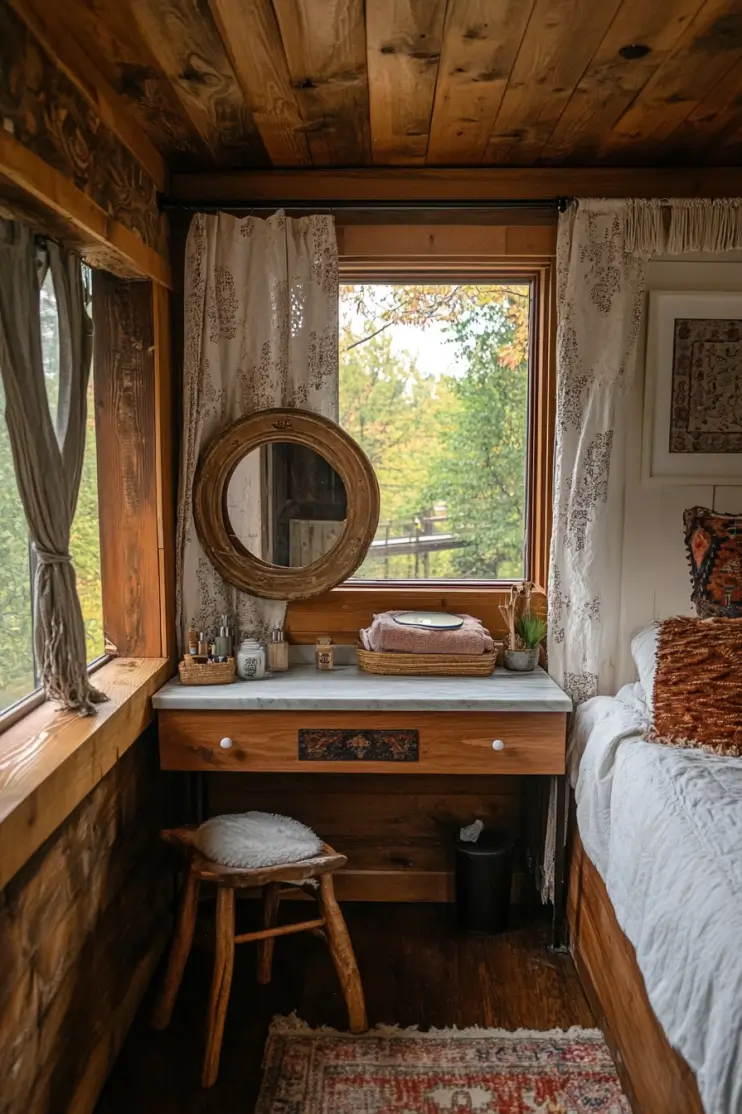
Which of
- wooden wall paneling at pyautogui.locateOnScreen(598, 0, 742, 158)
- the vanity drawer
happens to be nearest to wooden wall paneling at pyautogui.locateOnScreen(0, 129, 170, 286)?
the vanity drawer

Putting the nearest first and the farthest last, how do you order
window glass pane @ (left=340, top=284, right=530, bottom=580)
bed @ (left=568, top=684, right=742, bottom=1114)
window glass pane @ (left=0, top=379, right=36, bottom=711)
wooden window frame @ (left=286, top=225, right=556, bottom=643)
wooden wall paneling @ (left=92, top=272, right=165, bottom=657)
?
1. bed @ (left=568, top=684, right=742, bottom=1114)
2. window glass pane @ (left=0, top=379, right=36, bottom=711)
3. wooden wall paneling @ (left=92, top=272, right=165, bottom=657)
4. wooden window frame @ (left=286, top=225, right=556, bottom=643)
5. window glass pane @ (left=340, top=284, right=530, bottom=580)

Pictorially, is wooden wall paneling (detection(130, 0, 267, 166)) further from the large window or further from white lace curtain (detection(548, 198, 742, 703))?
white lace curtain (detection(548, 198, 742, 703))

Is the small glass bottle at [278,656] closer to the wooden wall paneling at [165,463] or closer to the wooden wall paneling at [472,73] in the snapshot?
the wooden wall paneling at [165,463]

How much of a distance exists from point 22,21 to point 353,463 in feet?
4.69

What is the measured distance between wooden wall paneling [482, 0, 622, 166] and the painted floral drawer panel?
5.54 feet

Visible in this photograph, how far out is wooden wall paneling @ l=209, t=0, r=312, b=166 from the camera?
1.72m

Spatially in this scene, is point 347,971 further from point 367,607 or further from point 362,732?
point 367,607

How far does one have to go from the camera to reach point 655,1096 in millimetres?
1725

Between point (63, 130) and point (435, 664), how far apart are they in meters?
1.68

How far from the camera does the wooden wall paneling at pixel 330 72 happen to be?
67.6 inches

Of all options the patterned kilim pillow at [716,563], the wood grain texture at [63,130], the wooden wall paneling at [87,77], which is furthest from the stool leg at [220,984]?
the wooden wall paneling at [87,77]

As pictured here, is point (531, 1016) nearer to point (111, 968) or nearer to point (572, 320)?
point (111, 968)

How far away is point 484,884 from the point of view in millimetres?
2609

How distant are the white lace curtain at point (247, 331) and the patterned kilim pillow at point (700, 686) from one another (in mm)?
1244
